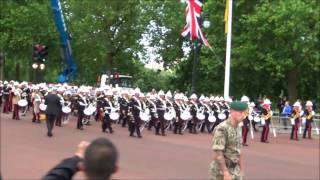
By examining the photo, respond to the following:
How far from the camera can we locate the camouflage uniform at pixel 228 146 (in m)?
6.41

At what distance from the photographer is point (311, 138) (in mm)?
29516

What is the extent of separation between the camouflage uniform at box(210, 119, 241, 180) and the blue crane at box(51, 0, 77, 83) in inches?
1611

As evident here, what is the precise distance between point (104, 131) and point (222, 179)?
17.5 metres

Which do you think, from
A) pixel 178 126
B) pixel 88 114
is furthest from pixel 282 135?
pixel 88 114

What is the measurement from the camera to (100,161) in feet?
9.54

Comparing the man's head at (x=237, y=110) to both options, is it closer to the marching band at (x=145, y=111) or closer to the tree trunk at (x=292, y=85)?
the marching band at (x=145, y=111)

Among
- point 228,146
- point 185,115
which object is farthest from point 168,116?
point 228,146

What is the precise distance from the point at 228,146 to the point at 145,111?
57.7 ft

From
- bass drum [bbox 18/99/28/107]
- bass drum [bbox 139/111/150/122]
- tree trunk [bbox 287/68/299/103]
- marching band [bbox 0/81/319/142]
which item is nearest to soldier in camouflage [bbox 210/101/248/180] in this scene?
marching band [bbox 0/81/319/142]

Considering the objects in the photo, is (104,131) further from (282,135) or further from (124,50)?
(124,50)

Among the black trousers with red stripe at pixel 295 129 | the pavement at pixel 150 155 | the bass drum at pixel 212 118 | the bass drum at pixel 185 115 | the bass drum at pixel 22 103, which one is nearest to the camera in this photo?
the pavement at pixel 150 155

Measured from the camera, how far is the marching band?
77.8 ft

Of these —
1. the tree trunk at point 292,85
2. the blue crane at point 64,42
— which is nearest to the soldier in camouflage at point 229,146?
the tree trunk at point 292,85

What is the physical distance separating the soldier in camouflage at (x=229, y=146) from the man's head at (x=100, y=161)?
11.2 ft
